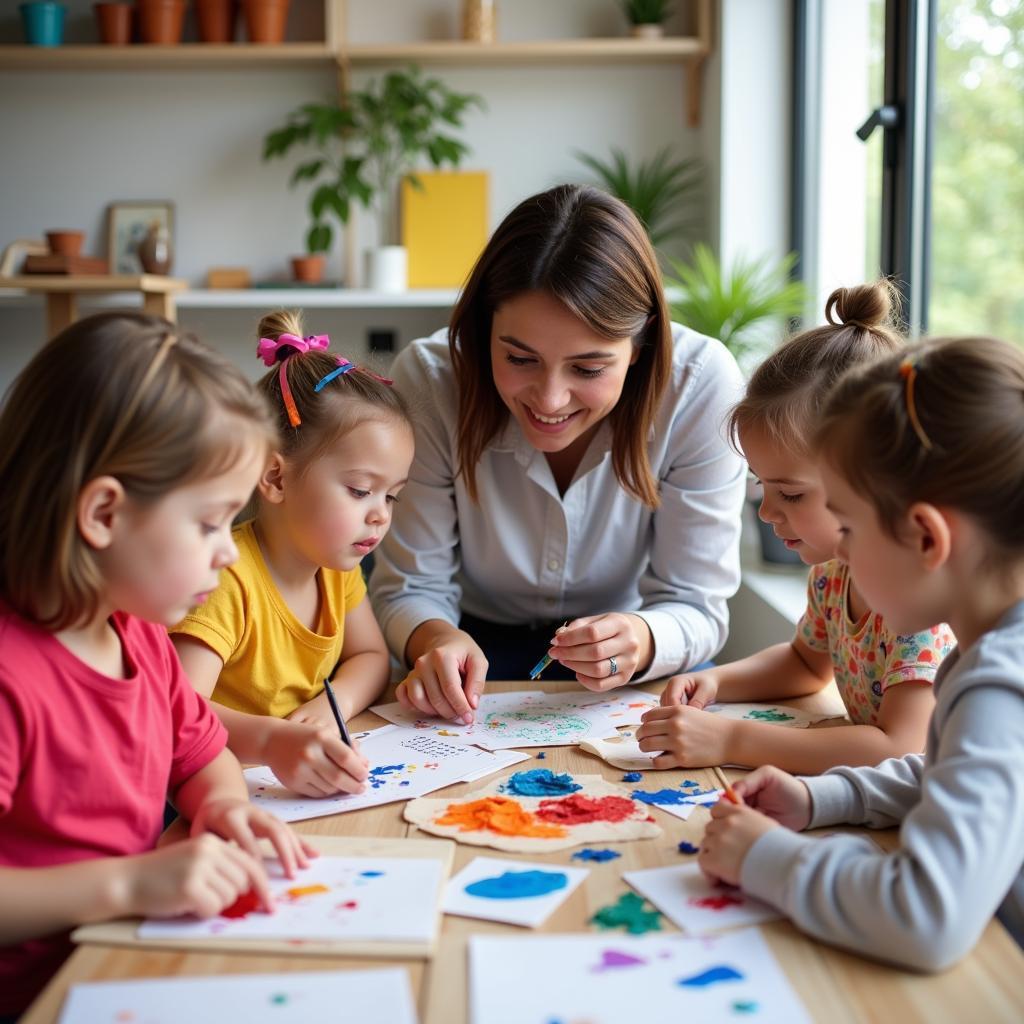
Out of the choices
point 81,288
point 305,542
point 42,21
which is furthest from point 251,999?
point 42,21

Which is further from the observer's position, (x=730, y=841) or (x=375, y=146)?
(x=375, y=146)

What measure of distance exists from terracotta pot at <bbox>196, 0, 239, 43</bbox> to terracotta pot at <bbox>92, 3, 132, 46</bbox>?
0.20 m

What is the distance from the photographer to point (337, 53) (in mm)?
3270

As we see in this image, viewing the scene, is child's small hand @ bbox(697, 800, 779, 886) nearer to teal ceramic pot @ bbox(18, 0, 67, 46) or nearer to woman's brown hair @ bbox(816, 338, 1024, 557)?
woman's brown hair @ bbox(816, 338, 1024, 557)

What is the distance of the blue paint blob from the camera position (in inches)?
38.5

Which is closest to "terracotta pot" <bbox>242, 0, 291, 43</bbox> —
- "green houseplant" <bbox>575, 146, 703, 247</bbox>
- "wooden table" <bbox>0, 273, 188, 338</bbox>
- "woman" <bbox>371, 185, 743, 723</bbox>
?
"wooden table" <bbox>0, 273, 188, 338</bbox>

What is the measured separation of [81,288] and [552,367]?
1956mm

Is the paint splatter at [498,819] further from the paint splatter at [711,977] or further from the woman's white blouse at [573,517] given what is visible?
the woman's white blouse at [573,517]

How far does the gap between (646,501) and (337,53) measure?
204cm

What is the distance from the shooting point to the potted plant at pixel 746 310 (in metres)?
2.75

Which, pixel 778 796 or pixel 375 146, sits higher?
pixel 375 146

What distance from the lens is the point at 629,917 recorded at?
939 mm

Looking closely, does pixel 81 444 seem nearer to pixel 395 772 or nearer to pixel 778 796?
pixel 395 772

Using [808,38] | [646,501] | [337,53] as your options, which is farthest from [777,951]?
[337,53]
